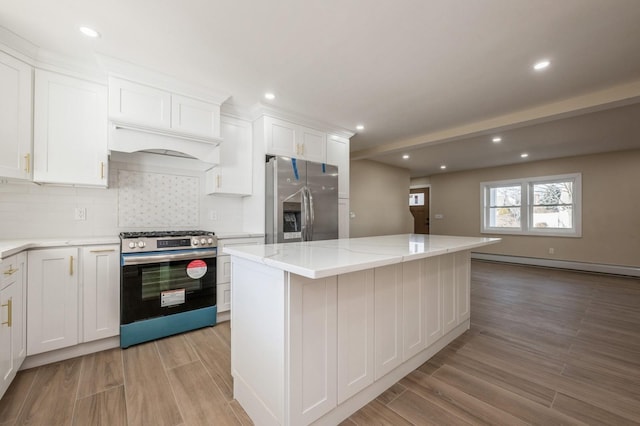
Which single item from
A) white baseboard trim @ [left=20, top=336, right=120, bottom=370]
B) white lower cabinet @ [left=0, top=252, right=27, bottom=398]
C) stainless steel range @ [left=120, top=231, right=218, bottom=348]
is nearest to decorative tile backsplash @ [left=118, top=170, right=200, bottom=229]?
stainless steel range @ [left=120, top=231, right=218, bottom=348]

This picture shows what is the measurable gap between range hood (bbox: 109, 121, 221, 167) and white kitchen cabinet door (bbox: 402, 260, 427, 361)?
91.8 inches

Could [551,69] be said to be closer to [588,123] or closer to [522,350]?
[588,123]

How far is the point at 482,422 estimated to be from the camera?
4.84 feet

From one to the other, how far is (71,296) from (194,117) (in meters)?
1.91

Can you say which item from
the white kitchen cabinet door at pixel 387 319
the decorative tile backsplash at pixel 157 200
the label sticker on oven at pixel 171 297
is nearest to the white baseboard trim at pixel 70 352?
the label sticker on oven at pixel 171 297

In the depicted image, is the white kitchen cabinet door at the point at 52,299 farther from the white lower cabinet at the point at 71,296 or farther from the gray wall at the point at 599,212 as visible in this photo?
the gray wall at the point at 599,212

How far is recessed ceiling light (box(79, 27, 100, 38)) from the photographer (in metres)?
1.91

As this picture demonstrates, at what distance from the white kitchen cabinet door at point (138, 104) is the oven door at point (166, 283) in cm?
123

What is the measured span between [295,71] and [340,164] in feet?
5.79

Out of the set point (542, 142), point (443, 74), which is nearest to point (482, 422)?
point (443, 74)

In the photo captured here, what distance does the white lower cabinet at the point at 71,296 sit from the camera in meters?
2.00

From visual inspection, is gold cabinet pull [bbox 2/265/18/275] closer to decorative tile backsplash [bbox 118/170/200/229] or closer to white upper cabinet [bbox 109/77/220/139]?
decorative tile backsplash [bbox 118/170/200/229]

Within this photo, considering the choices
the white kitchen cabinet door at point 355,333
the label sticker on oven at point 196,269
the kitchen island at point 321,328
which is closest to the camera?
the kitchen island at point 321,328

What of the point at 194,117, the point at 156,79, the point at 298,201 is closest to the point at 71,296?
the point at 194,117
